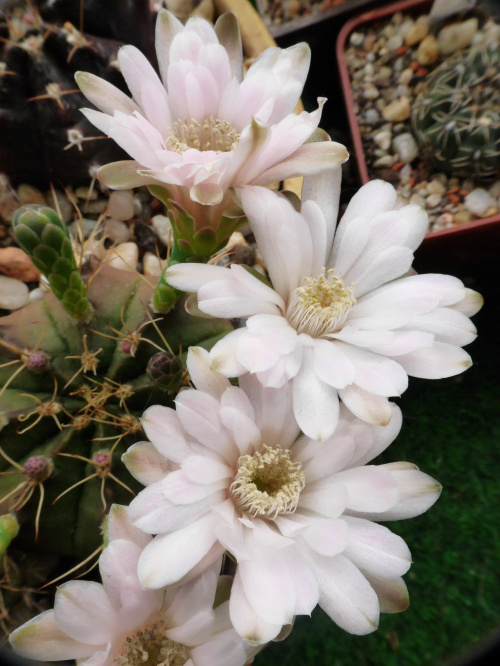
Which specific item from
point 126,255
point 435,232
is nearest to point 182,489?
point 126,255

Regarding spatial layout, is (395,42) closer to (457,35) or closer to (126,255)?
(457,35)

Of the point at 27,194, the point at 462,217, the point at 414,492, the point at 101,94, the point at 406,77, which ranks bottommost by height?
the point at 462,217

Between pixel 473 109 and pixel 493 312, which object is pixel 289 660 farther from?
pixel 473 109

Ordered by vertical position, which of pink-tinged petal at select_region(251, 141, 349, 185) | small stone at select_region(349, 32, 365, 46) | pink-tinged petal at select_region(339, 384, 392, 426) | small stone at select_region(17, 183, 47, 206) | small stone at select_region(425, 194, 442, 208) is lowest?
small stone at select_region(425, 194, 442, 208)

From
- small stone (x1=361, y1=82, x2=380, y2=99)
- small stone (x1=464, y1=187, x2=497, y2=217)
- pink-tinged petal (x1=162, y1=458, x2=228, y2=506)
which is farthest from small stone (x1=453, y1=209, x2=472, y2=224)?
pink-tinged petal (x1=162, y1=458, x2=228, y2=506)

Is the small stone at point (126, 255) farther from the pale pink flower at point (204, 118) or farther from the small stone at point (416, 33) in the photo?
the small stone at point (416, 33)

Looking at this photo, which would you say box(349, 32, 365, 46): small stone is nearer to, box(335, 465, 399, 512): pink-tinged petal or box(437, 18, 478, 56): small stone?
box(437, 18, 478, 56): small stone
